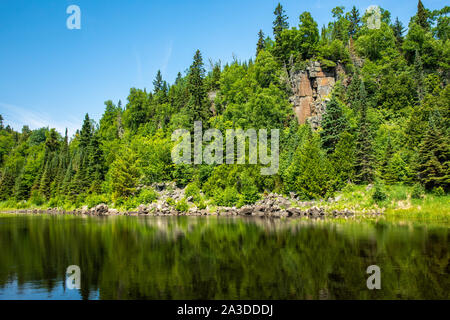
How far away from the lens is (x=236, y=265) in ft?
57.4

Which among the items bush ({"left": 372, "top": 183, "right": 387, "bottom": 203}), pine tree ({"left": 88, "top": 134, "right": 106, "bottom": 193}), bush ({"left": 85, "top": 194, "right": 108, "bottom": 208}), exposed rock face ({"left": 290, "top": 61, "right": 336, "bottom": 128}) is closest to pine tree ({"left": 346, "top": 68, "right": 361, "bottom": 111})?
exposed rock face ({"left": 290, "top": 61, "right": 336, "bottom": 128})

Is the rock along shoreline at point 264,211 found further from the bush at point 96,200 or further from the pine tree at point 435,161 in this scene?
the pine tree at point 435,161

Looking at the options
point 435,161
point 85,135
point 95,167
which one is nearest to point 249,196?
point 435,161

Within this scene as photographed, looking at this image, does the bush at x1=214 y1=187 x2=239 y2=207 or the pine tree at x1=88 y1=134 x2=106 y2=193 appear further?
the pine tree at x1=88 y1=134 x2=106 y2=193

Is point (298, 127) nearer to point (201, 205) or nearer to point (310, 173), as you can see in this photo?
point (310, 173)

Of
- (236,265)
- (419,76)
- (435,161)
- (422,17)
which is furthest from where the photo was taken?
(422,17)

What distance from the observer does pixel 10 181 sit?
301 ft

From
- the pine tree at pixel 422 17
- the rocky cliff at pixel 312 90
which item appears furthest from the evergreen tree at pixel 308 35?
the pine tree at pixel 422 17

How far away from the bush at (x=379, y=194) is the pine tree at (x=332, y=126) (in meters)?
12.5

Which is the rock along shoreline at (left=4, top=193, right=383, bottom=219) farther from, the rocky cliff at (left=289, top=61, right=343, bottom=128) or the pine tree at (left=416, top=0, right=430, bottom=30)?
the pine tree at (left=416, top=0, right=430, bottom=30)

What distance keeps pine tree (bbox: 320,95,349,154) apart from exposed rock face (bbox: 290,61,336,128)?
10714 millimetres

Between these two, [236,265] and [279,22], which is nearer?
[236,265]

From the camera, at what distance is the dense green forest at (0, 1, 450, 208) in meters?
47.6

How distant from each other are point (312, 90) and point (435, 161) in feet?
113
